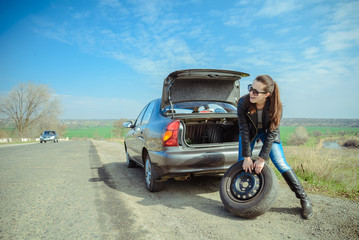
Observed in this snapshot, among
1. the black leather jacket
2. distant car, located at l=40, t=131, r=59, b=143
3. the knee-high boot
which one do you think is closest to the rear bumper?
the black leather jacket

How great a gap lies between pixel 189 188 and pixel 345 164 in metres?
4.56

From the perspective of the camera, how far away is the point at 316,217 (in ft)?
9.16

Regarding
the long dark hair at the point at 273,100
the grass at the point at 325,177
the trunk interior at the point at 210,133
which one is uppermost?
the long dark hair at the point at 273,100

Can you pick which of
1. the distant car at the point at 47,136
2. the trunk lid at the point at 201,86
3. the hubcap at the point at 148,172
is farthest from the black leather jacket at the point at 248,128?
the distant car at the point at 47,136

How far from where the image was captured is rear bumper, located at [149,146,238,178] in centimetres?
343

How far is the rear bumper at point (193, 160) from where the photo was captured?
343 cm

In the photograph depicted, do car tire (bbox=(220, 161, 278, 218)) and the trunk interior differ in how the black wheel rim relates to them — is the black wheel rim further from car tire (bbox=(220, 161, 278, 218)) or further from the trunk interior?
the trunk interior

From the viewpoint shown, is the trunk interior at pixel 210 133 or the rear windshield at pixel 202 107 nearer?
the rear windshield at pixel 202 107

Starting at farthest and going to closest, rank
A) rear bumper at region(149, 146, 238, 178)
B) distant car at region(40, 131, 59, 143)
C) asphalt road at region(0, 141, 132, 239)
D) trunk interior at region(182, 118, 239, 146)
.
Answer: distant car at region(40, 131, 59, 143)
trunk interior at region(182, 118, 239, 146)
rear bumper at region(149, 146, 238, 178)
asphalt road at region(0, 141, 132, 239)

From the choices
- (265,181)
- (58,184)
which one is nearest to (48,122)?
(58,184)

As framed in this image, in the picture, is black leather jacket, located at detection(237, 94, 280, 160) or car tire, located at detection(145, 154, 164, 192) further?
car tire, located at detection(145, 154, 164, 192)

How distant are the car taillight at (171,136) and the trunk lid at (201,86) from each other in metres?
0.81

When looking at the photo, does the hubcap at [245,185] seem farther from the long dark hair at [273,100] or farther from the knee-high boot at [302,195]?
the long dark hair at [273,100]

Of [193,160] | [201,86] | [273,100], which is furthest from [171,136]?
[201,86]
